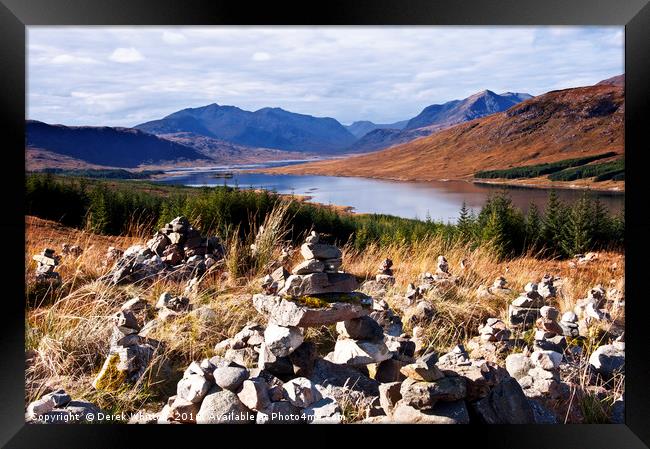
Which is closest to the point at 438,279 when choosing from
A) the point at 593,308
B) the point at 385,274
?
the point at 385,274

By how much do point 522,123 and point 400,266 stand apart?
2580 mm

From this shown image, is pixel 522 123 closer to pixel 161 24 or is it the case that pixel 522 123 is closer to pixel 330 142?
pixel 330 142

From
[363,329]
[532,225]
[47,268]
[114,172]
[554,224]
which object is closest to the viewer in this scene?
[363,329]

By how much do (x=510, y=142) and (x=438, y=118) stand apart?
117cm

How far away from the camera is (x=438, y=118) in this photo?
264 inches

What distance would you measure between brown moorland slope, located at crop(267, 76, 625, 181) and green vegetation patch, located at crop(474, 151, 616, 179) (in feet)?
0.22

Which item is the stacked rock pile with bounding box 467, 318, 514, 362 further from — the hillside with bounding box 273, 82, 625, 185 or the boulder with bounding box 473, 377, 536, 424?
the hillside with bounding box 273, 82, 625, 185

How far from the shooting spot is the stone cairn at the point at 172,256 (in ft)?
18.0

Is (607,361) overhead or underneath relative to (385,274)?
underneath

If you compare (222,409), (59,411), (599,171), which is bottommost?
Answer: (59,411)

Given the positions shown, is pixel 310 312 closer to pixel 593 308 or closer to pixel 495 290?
pixel 593 308

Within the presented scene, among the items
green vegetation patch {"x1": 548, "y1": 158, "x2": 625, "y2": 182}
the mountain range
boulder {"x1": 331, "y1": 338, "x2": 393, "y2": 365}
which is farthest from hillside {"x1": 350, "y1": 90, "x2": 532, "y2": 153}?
boulder {"x1": 331, "y1": 338, "x2": 393, "y2": 365}

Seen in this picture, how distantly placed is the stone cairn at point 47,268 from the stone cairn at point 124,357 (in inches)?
75.0
